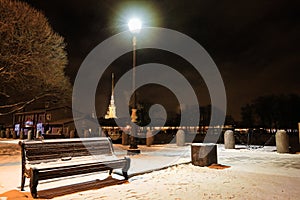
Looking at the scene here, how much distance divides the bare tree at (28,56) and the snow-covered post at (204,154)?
10698 mm

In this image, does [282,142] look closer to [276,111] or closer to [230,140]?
[230,140]

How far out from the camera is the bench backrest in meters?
5.46

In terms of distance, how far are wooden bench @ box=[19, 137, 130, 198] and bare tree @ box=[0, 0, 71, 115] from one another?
9.50m

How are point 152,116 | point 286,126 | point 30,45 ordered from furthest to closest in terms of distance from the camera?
point 152,116
point 286,126
point 30,45

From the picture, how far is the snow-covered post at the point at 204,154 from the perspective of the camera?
8273 mm

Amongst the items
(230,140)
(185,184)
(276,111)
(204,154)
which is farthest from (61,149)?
(276,111)

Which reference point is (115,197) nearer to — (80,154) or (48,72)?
(80,154)

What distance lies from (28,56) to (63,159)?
1003 centimetres

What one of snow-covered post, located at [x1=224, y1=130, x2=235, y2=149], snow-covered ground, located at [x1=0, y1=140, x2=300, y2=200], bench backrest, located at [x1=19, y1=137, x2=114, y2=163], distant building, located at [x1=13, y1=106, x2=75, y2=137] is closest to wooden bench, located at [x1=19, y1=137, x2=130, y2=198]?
bench backrest, located at [x1=19, y1=137, x2=114, y2=163]

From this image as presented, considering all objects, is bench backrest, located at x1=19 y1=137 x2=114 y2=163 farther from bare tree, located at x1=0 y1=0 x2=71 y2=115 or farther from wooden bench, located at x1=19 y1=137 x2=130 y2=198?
bare tree, located at x1=0 y1=0 x2=71 y2=115

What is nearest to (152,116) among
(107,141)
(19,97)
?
(19,97)

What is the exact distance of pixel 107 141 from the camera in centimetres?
700

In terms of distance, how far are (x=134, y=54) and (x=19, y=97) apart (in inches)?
374

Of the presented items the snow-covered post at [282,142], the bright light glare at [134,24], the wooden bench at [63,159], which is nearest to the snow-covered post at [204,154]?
the wooden bench at [63,159]
